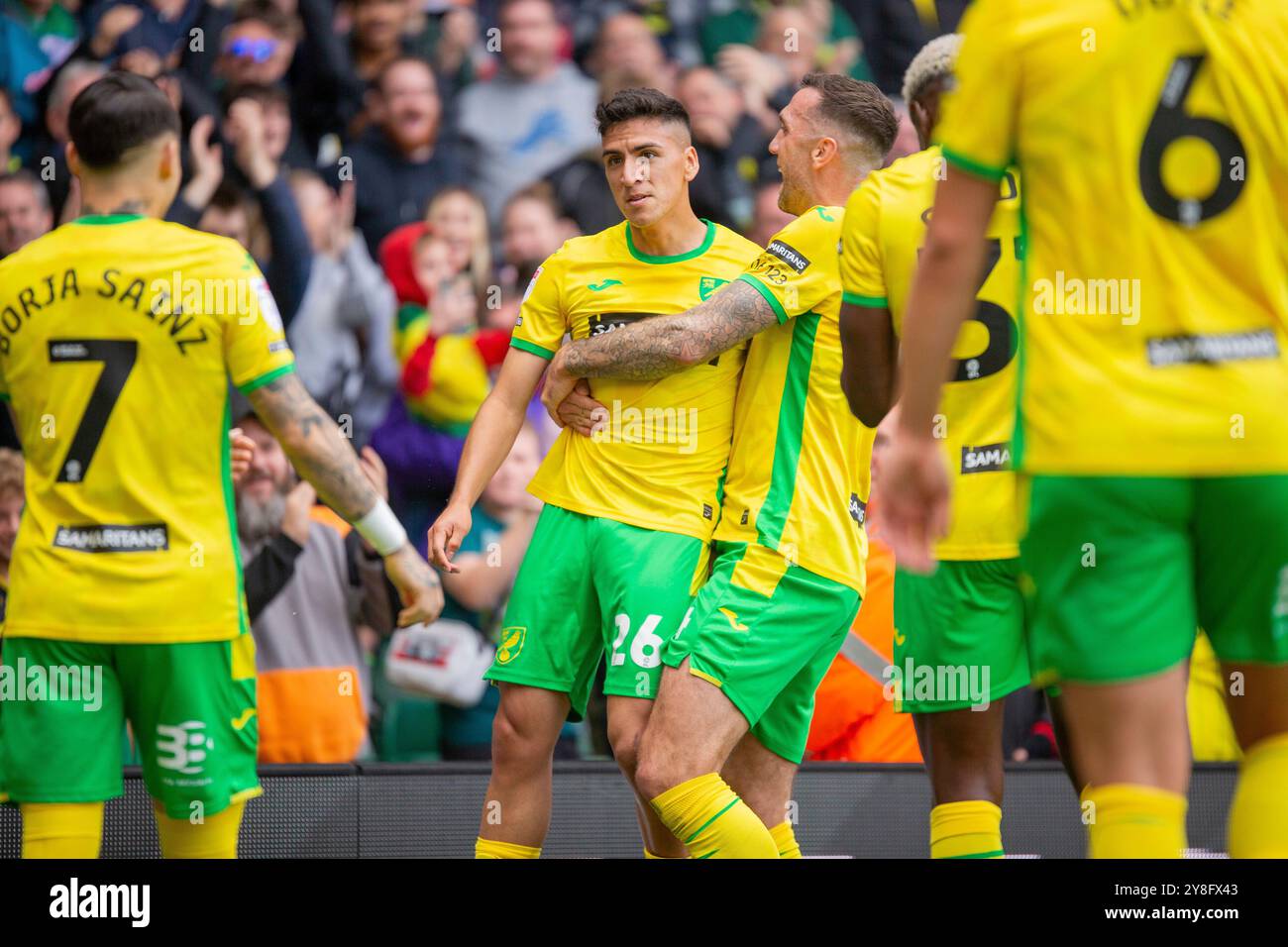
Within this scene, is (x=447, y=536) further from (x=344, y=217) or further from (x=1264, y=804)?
(x=344, y=217)

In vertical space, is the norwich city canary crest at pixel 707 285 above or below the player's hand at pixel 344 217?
below

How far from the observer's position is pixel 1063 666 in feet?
7.82

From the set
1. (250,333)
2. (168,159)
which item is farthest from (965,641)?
(168,159)

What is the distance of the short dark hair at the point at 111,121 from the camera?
3.79m

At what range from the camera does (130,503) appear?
372 centimetres

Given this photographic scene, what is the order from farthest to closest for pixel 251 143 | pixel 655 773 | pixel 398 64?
1. pixel 398 64
2. pixel 251 143
3. pixel 655 773

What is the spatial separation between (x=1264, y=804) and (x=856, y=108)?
2.62 metres

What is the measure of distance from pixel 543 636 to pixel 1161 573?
7.78 ft

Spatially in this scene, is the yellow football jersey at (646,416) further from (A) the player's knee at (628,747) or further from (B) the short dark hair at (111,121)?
(B) the short dark hair at (111,121)

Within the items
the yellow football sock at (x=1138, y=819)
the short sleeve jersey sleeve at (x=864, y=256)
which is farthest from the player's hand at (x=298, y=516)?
the yellow football sock at (x=1138, y=819)

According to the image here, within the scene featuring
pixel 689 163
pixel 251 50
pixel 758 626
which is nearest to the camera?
pixel 758 626

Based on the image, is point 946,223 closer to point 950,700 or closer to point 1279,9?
point 1279,9

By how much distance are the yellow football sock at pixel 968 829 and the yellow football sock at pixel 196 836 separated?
1715 millimetres
